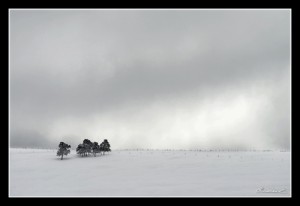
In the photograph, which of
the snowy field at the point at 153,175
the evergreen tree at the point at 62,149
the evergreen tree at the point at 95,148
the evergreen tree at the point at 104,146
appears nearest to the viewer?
the snowy field at the point at 153,175

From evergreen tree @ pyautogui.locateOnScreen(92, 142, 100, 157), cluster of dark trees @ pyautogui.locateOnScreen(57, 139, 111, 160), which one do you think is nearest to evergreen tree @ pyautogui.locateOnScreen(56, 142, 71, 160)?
cluster of dark trees @ pyautogui.locateOnScreen(57, 139, 111, 160)

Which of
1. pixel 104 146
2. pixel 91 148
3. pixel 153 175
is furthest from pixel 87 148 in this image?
pixel 153 175

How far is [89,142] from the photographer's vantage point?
→ 71250 millimetres

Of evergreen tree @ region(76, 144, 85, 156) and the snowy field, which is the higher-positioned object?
evergreen tree @ region(76, 144, 85, 156)

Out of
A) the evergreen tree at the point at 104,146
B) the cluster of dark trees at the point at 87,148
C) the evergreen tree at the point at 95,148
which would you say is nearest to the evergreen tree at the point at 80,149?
the cluster of dark trees at the point at 87,148

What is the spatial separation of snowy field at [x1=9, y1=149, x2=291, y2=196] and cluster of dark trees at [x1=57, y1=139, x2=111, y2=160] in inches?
61.4

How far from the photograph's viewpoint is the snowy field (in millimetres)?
37531

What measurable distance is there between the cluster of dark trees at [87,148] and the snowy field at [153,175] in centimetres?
156

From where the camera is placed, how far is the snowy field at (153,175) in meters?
37.5

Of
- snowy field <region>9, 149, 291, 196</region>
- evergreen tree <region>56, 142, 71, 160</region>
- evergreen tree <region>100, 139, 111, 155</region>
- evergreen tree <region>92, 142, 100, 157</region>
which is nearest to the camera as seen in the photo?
snowy field <region>9, 149, 291, 196</region>

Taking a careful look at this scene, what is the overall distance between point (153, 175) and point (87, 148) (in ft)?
87.4

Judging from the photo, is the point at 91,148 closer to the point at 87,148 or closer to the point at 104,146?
the point at 87,148

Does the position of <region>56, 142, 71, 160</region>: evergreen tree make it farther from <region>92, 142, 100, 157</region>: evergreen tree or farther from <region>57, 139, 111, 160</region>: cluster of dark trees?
<region>92, 142, 100, 157</region>: evergreen tree

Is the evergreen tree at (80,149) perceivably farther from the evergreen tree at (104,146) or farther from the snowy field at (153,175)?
the evergreen tree at (104,146)
